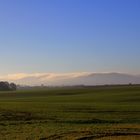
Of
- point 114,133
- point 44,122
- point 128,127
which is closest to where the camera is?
point 114,133

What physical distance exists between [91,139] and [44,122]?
11.7 m


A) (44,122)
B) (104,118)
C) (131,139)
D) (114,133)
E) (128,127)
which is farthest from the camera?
(104,118)

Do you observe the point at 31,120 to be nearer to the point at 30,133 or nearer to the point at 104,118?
the point at 104,118

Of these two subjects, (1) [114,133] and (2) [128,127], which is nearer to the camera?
(1) [114,133]

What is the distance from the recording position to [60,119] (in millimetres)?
40250

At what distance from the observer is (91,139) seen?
27016 mm

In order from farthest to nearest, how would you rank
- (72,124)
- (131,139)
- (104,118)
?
(104,118) → (72,124) → (131,139)

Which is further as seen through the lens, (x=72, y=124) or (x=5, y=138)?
(x=72, y=124)

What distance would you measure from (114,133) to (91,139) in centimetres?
285

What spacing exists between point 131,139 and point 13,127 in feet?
36.9

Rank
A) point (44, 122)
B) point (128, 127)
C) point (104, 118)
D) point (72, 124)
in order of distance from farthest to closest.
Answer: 1. point (104, 118)
2. point (44, 122)
3. point (72, 124)
4. point (128, 127)

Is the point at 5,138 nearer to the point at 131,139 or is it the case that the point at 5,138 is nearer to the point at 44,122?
the point at 131,139

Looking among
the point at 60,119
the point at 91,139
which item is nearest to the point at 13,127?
the point at 60,119

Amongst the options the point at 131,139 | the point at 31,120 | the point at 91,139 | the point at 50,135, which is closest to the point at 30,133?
the point at 50,135
